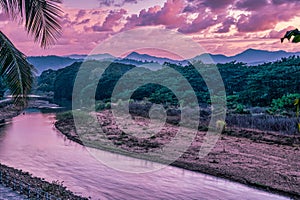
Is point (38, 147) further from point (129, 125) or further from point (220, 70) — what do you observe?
point (220, 70)

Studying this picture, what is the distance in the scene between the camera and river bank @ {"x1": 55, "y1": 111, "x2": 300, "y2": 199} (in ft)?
66.1

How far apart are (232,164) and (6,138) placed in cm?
2095

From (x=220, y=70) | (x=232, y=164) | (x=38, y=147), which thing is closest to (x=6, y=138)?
(x=38, y=147)

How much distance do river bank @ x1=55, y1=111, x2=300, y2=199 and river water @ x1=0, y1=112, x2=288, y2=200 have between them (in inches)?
45.2

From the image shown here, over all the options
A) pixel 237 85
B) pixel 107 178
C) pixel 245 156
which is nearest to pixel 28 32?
pixel 107 178

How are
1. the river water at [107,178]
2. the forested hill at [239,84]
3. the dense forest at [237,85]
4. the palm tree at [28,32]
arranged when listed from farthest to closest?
the forested hill at [239,84] → the dense forest at [237,85] → the river water at [107,178] → the palm tree at [28,32]

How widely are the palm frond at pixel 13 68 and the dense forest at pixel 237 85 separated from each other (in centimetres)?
3749

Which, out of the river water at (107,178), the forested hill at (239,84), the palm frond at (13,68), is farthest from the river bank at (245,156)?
the forested hill at (239,84)

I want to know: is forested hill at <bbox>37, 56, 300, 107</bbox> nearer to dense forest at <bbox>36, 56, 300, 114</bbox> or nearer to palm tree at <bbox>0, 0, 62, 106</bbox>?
dense forest at <bbox>36, 56, 300, 114</bbox>

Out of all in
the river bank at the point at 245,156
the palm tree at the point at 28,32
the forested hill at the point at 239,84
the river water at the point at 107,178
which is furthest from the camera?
the forested hill at the point at 239,84

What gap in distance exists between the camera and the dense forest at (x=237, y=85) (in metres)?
50.3

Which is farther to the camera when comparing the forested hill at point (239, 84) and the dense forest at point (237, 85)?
the forested hill at point (239, 84)

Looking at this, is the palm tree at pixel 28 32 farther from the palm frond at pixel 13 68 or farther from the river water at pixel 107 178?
the river water at pixel 107 178

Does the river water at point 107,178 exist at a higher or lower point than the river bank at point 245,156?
lower
